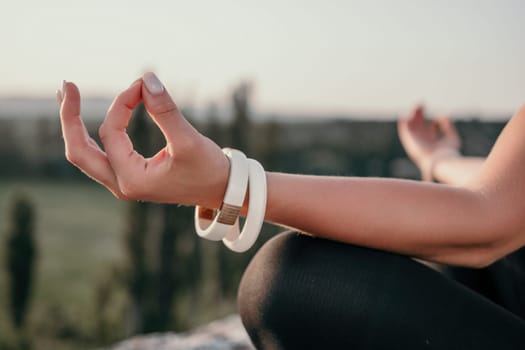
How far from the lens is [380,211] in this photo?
94 centimetres

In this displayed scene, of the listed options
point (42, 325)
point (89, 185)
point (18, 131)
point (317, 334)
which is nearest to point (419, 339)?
point (317, 334)

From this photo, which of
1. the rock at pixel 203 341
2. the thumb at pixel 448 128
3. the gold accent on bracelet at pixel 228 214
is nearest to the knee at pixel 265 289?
the gold accent on bracelet at pixel 228 214

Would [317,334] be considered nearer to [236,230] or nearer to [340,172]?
[236,230]

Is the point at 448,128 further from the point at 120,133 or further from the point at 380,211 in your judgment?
the point at 120,133

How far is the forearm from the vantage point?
3.08 feet

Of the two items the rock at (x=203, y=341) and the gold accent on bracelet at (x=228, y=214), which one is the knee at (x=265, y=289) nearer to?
the gold accent on bracelet at (x=228, y=214)

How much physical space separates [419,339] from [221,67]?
44.8ft

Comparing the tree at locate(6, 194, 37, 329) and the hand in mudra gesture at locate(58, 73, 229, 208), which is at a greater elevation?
the hand in mudra gesture at locate(58, 73, 229, 208)

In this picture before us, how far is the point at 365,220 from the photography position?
37.1 inches

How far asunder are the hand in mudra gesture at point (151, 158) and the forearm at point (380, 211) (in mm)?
106

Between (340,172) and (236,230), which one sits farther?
(340,172)

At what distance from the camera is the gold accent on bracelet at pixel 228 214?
3.06 ft

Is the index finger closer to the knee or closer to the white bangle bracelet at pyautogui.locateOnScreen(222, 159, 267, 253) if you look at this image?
the white bangle bracelet at pyautogui.locateOnScreen(222, 159, 267, 253)

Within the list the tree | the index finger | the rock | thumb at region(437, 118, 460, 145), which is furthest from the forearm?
the tree
